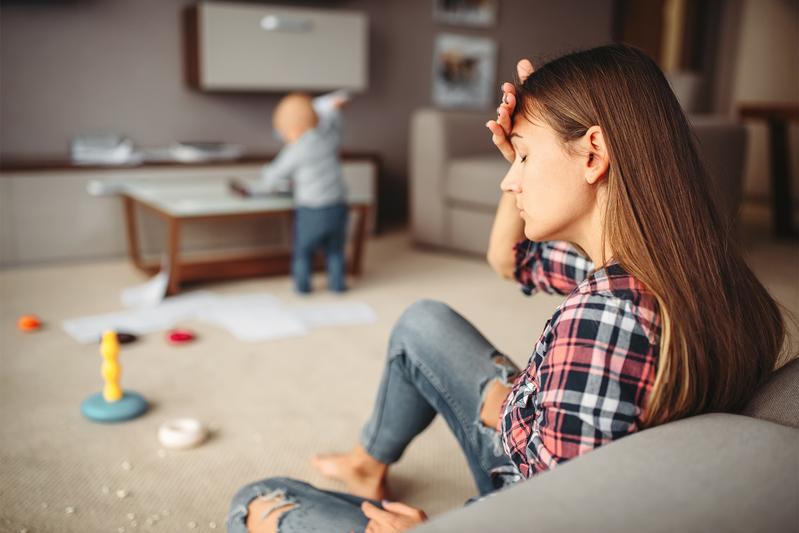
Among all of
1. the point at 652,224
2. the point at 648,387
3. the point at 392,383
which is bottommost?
the point at 392,383

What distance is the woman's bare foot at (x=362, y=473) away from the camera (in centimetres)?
137

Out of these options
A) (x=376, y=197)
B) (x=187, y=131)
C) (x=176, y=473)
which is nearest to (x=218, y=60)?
(x=187, y=131)

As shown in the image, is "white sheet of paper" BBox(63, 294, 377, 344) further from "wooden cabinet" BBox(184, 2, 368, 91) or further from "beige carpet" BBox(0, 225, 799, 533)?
"wooden cabinet" BBox(184, 2, 368, 91)

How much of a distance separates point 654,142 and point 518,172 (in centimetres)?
16

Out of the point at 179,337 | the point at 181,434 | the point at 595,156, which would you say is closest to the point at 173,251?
the point at 179,337

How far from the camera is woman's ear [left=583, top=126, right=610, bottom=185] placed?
78 cm

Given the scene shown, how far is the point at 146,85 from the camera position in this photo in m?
3.70

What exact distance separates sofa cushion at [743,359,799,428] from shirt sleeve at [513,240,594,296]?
310 millimetres

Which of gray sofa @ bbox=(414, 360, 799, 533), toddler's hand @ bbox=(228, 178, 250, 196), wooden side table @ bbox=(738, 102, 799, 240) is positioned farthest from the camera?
wooden side table @ bbox=(738, 102, 799, 240)

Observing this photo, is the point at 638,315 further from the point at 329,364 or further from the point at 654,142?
the point at 329,364

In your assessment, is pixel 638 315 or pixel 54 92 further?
pixel 54 92

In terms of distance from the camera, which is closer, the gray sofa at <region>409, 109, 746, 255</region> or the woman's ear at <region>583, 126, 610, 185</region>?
the woman's ear at <region>583, 126, 610, 185</region>

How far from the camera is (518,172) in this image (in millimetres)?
870

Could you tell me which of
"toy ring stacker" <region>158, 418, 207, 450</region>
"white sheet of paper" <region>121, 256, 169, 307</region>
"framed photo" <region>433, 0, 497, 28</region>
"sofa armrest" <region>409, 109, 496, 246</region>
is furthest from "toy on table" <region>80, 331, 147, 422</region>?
"framed photo" <region>433, 0, 497, 28</region>
